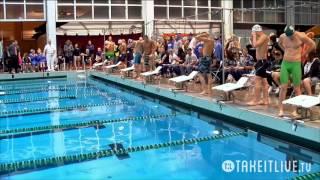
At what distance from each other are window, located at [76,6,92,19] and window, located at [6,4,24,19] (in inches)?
97.8

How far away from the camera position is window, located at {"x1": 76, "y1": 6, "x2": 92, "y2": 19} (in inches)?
773

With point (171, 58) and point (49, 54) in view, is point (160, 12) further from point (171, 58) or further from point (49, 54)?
point (171, 58)

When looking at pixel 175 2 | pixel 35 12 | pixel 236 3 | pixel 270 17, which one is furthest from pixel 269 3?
pixel 35 12

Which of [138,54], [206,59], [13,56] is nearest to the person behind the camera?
[206,59]

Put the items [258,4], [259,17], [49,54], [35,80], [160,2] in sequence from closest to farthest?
[35,80] → [49,54] → [160,2] → [259,17] → [258,4]

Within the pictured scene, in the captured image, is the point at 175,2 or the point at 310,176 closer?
the point at 310,176

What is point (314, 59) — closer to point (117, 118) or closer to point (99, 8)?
point (117, 118)

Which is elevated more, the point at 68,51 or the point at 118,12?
the point at 118,12

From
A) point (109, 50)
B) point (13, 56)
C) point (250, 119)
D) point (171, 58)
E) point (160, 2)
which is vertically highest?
point (160, 2)

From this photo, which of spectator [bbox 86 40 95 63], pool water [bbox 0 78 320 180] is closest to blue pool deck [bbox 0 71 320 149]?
pool water [bbox 0 78 320 180]

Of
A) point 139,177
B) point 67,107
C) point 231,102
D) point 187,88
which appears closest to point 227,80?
point 187,88

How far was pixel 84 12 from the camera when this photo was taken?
19734 mm

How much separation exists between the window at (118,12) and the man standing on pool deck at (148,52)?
30.3 feet
